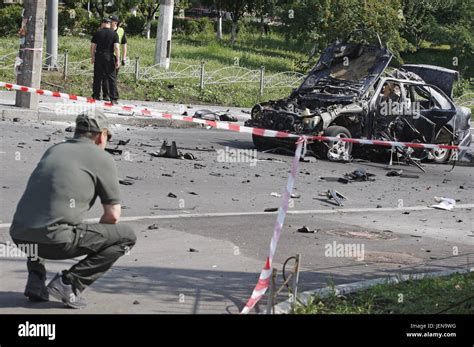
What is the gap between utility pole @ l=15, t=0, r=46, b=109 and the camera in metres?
18.1

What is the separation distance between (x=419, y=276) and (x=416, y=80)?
1022 centimetres

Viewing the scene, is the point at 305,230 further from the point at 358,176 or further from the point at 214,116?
the point at 214,116

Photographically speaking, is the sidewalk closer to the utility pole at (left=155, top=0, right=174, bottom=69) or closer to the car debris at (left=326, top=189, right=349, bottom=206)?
the utility pole at (left=155, top=0, right=174, bottom=69)

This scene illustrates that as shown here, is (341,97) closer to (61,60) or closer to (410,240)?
(410,240)

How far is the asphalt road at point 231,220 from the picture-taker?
7859 mm

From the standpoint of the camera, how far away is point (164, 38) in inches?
1177

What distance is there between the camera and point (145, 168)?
14180 millimetres

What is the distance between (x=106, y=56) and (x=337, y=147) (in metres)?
5.95

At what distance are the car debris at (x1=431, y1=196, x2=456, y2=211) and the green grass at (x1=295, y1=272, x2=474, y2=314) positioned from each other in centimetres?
528

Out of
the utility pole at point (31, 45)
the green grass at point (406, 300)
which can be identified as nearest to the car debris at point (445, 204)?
the green grass at point (406, 300)

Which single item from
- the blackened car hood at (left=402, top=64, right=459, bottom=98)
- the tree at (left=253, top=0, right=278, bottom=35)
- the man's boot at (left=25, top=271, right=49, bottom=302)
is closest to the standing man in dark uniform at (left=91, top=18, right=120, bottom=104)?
the blackened car hood at (left=402, top=64, right=459, bottom=98)

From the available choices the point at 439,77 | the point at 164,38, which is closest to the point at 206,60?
the point at 164,38

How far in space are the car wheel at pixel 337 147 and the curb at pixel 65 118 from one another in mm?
4678

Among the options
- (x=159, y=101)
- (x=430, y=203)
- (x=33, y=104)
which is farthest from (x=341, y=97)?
(x=159, y=101)
